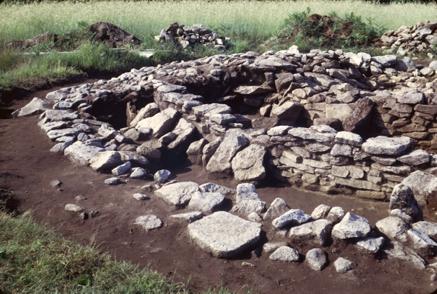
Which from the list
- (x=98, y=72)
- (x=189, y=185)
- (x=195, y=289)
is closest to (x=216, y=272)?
(x=195, y=289)

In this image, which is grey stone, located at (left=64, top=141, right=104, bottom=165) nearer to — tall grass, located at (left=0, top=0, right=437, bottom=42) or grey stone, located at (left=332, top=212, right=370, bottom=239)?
grey stone, located at (left=332, top=212, right=370, bottom=239)

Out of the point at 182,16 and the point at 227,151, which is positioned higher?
the point at 227,151

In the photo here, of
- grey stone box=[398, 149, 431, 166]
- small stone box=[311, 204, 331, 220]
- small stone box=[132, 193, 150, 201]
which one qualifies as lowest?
small stone box=[132, 193, 150, 201]

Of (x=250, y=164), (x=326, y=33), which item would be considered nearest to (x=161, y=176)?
(x=250, y=164)

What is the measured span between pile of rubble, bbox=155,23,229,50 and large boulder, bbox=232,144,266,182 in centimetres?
714

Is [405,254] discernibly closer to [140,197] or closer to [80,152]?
[140,197]

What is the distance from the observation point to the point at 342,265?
12.3ft

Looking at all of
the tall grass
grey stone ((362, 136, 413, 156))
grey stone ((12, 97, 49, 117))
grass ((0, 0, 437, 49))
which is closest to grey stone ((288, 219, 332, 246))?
grey stone ((362, 136, 413, 156))

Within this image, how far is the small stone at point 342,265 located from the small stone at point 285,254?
1.00 feet

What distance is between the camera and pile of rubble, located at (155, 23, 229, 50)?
12.3m

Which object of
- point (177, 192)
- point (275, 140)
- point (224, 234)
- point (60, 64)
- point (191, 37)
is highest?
point (275, 140)

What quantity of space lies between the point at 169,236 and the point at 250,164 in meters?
1.55

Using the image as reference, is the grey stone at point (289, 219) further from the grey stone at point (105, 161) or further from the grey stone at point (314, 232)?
the grey stone at point (105, 161)

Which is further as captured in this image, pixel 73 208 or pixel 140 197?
pixel 140 197
